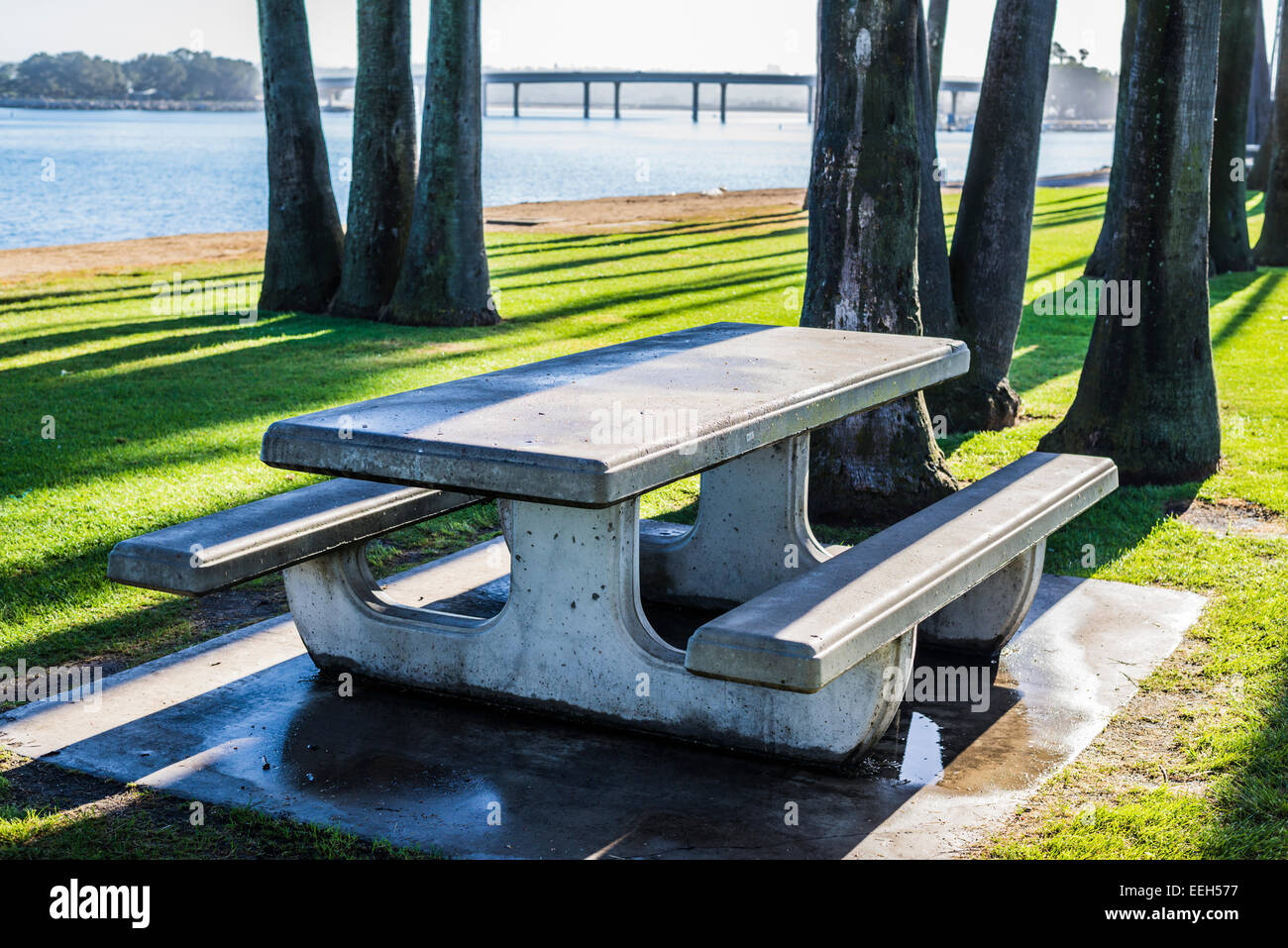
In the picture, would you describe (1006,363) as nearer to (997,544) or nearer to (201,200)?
(997,544)

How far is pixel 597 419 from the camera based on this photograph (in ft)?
13.2

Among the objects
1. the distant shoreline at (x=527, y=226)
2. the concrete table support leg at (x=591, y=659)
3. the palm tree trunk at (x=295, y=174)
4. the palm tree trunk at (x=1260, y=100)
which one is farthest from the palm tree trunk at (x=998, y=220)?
the palm tree trunk at (x=1260, y=100)

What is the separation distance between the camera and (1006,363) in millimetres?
9297

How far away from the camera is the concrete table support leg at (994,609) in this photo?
→ 5.03m

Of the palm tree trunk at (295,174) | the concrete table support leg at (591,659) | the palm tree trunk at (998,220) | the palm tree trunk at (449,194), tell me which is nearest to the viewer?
the concrete table support leg at (591,659)

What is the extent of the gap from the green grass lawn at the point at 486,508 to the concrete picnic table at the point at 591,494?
2.86 feet

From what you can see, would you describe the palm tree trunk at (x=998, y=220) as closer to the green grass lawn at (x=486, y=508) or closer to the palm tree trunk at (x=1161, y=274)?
the green grass lawn at (x=486, y=508)

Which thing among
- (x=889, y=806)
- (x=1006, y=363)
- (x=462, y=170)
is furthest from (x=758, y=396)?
(x=462, y=170)

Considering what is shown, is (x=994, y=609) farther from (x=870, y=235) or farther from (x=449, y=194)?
(x=449, y=194)

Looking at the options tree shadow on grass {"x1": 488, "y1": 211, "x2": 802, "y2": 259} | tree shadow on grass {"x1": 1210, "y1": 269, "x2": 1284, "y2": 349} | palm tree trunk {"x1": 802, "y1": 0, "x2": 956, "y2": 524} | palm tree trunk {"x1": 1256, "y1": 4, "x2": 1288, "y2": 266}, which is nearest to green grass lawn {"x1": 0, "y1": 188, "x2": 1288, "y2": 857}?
tree shadow on grass {"x1": 1210, "y1": 269, "x2": 1284, "y2": 349}

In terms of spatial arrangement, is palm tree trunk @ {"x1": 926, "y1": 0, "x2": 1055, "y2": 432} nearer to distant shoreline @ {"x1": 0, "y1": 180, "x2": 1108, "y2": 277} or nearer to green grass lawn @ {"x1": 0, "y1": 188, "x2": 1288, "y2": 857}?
green grass lawn @ {"x1": 0, "y1": 188, "x2": 1288, "y2": 857}

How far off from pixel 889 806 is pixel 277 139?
11.5 m

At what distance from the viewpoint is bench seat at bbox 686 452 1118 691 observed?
3.36 metres
